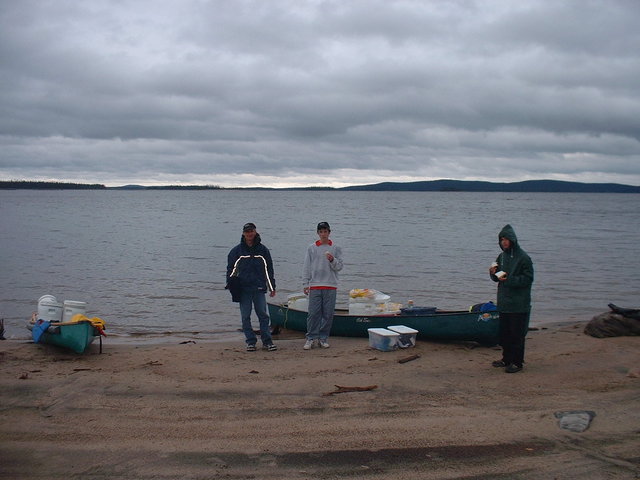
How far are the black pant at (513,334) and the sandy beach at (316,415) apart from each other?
0.28m

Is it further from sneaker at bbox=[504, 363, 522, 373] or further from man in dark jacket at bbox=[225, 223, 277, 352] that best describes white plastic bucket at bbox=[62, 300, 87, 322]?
sneaker at bbox=[504, 363, 522, 373]

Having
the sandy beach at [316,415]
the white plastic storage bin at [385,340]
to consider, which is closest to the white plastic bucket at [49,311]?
the sandy beach at [316,415]

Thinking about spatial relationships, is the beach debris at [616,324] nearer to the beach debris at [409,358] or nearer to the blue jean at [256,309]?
the beach debris at [409,358]

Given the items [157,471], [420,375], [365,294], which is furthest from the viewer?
[365,294]

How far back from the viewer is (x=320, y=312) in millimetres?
9648

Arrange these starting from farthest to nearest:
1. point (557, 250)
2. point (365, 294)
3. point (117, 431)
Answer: point (557, 250), point (365, 294), point (117, 431)

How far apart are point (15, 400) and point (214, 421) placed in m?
2.43

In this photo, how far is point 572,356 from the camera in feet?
28.5

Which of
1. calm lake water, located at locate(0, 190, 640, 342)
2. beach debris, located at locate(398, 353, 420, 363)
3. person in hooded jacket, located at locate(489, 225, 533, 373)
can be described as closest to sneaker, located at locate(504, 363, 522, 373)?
person in hooded jacket, located at locate(489, 225, 533, 373)

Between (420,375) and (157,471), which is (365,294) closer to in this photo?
(420,375)

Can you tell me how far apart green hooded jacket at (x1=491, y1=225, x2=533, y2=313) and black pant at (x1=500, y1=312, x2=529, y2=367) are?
10cm

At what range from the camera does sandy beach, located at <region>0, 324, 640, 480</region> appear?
195 inches

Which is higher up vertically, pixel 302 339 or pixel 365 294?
pixel 365 294

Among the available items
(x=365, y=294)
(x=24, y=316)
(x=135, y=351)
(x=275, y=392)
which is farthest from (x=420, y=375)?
(x=24, y=316)
